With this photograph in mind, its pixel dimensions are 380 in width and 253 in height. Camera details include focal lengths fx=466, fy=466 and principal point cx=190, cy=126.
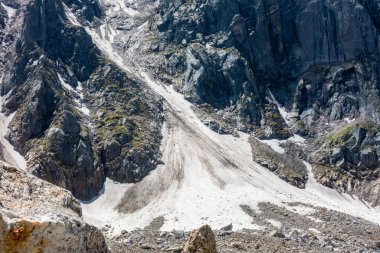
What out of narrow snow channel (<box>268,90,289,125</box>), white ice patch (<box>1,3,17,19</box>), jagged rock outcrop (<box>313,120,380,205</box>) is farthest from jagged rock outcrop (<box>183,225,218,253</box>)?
white ice patch (<box>1,3,17,19</box>)

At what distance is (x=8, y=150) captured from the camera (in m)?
106

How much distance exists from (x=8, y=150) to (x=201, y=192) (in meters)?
45.5

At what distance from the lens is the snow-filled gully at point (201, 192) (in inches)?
3378

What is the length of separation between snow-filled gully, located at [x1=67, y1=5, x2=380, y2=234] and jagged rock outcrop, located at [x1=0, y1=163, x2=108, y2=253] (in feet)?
228

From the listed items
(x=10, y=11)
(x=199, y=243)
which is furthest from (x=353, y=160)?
(x=10, y=11)

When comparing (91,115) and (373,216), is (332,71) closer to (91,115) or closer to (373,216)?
(373,216)

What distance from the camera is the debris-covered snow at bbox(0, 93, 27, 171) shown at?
98.3 metres

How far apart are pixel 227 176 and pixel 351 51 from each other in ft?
255

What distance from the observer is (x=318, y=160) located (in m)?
128

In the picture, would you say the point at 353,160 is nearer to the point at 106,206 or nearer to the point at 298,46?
the point at 298,46

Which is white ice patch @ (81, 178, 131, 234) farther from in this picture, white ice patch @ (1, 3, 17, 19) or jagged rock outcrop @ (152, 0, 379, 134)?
white ice patch @ (1, 3, 17, 19)

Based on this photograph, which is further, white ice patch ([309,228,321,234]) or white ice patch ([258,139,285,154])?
white ice patch ([258,139,285,154])

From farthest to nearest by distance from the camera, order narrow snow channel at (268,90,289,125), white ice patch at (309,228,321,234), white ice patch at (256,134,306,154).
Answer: narrow snow channel at (268,90,289,125), white ice patch at (256,134,306,154), white ice patch at (309,228,321,234)

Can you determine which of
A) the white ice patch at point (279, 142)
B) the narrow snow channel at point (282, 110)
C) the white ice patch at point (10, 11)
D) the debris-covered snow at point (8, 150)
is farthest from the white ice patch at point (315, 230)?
the white ice patch at point (10, 11)
